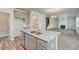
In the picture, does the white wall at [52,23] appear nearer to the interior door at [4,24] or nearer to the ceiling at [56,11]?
the ceiling at [56,11]

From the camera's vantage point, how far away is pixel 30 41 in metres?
1.75

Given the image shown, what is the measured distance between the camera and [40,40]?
5.44 ft

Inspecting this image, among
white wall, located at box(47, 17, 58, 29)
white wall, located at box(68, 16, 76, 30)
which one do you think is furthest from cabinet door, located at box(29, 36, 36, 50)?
white wall, located at box(68, 16, 76, 30)

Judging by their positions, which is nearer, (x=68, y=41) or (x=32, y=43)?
(x=68, y=41)

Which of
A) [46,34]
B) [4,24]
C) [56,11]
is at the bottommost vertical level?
[46,34]

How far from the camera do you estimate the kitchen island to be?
1.62m

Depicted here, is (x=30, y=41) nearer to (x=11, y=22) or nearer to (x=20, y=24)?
(x=20, y=24)

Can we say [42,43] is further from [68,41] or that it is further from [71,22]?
[71,22]

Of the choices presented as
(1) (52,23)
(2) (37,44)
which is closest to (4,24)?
(2) (37,44)

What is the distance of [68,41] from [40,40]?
47 cm

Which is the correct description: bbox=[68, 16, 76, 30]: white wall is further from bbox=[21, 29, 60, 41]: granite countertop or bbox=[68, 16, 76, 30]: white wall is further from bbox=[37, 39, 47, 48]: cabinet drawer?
bbox=[37, 39, 47, 48]: cabinet drawer
